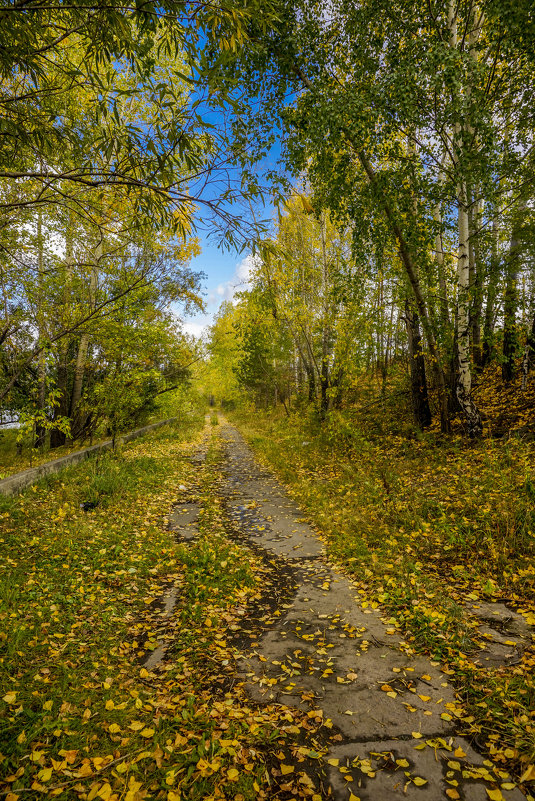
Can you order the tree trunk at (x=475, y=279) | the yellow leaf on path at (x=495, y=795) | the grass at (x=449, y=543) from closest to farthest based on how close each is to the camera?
the yellow leaf on path at (x=495, y=795)
the grass at (x=449, y=543)
the tree trunk at (x=475, y=279)

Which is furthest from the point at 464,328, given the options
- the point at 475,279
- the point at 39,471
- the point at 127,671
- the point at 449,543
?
the point at 39,471

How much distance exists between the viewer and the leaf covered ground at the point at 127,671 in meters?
2.37

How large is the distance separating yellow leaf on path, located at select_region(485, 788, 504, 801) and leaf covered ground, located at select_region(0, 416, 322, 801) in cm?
99

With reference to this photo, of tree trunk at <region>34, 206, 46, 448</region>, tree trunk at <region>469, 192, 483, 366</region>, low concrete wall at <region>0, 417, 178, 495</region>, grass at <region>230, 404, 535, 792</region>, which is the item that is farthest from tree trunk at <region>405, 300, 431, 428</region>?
low concrete wall at <region>0, 417, 178, 495</region>

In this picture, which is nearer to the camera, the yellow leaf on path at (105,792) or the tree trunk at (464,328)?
the yellow leaf on path at (105,792)

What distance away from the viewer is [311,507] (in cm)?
755

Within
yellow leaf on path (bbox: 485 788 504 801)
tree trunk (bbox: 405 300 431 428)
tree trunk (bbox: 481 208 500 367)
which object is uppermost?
tree trunk (bbox: 481 208 500 367)

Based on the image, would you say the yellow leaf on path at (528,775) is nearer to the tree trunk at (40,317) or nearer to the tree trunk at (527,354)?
the tree trunk at (40,317)

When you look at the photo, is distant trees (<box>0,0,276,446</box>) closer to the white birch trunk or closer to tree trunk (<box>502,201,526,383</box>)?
the white birch trunk

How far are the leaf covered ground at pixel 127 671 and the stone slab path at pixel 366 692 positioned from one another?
252mm

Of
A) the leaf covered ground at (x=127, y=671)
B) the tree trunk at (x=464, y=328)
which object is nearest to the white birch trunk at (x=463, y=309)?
the tree trunk at (x=464, y=328)

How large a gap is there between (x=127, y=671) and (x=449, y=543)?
422 centimetres

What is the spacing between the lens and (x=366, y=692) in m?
3.03

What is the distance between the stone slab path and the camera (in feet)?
7.55
